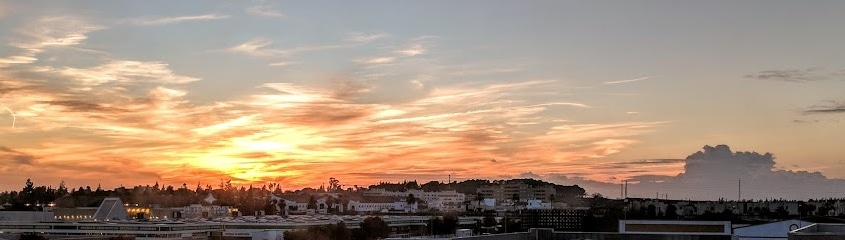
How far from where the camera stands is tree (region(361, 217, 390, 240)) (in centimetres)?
11738

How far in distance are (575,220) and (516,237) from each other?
10537cm

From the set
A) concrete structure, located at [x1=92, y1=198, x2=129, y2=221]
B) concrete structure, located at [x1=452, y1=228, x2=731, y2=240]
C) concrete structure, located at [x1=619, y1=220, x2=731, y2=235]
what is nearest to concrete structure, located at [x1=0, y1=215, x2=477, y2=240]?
concrete structure, located at [x1=92, y1=198, x2=129, y2=221]

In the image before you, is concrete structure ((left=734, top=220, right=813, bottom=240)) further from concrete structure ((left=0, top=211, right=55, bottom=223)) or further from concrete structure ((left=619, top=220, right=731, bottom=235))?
concrete structure ((left=0, top=211, right=55, bottom=223))

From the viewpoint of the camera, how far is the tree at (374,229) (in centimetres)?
11738

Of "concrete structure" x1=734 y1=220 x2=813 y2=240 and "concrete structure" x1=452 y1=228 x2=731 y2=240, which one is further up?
"concrete structure" x1=452 y1=228 x2=731 y2=240

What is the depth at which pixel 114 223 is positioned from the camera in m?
120

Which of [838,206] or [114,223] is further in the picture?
[838,206]

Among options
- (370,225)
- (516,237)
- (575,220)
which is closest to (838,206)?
(575,220)

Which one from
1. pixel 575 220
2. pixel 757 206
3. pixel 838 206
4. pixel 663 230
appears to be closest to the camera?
→ pixel 663 230

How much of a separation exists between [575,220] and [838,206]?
184ft

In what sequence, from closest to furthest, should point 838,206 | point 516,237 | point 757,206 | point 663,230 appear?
point 516,237
point 663,230
point 838,206
point 757,206

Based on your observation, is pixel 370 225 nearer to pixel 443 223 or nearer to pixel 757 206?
pixel 443 223

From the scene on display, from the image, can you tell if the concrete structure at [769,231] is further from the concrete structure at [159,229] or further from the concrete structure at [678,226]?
the concrete structure at [159,229]

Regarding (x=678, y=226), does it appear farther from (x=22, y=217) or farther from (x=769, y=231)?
(x=22, y=217)
